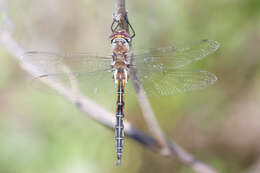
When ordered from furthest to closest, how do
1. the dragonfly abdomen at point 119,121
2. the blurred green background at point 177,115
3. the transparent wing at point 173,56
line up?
1. the blurred green background at point 177,115
2. the dragonfly abdomen at point 119,121
3. the transparent wing at point 173,56

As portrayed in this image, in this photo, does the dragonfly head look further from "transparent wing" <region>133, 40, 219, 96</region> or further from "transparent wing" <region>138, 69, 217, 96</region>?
"transparent wing" <region>138, 69, 217, 96</region>

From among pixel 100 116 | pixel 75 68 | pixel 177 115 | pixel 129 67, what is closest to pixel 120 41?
pixel 129 67

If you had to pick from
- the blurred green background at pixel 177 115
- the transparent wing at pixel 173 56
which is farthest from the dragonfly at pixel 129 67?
the blurred green background at pixel 177 115

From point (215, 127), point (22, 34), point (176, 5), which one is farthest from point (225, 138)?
point (22, 34)

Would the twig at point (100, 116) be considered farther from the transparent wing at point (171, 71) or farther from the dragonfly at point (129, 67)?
the transparent wing at point (171, 71)

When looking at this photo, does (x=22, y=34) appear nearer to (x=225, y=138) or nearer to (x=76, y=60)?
(x=76, y=60)

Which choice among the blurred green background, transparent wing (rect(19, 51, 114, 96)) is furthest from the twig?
the blurred green background

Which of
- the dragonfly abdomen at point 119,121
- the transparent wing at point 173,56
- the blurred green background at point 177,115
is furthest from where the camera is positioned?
the blurred green background at point 177,115
